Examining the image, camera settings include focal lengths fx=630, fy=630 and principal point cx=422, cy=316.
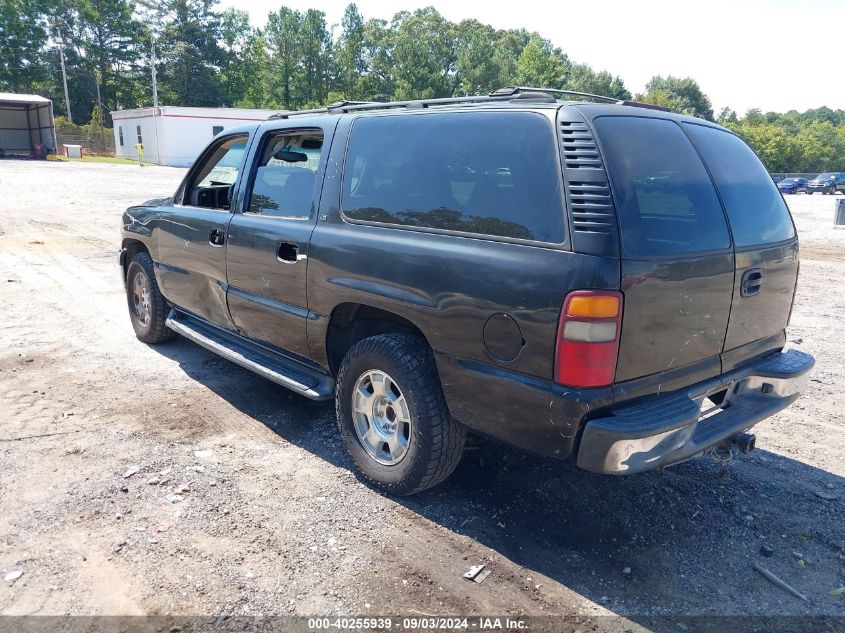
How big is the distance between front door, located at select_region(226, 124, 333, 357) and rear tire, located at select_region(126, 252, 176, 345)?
1543 millimetres

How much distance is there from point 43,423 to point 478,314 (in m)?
3.23

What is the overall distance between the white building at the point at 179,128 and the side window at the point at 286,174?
3977 cm

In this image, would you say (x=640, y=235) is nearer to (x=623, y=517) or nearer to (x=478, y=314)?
(x=478, y=314)

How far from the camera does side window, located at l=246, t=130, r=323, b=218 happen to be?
389 centimetres

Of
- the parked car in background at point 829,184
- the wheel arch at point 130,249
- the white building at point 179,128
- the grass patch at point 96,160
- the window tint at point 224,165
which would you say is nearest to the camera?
the window tint at point 224,165

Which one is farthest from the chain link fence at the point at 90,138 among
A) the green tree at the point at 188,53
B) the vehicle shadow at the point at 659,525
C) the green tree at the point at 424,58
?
the vehicle shadow at the point at 659,525

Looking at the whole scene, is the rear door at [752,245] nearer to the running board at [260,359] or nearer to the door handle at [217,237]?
the running board at [260,359]

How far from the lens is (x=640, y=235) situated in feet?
8.63

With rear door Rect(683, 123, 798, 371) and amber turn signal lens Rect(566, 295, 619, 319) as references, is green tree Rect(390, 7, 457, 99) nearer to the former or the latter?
rear door Rect(683, 123, 798, 371)

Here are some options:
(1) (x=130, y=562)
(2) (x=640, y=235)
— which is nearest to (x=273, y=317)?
(1) (x=130, y=562)

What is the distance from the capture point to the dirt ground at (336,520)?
106 inches

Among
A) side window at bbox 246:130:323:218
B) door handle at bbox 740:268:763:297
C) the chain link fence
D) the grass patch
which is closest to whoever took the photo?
door handle at bbox 740:268:763:297

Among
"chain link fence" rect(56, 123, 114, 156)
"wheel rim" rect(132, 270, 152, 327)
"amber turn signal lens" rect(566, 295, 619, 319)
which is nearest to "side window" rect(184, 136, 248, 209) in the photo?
"wheel rim" rect(132, 270, 152, 327)

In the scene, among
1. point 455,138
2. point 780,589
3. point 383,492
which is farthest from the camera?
point 383,492
